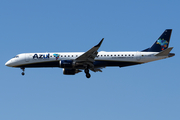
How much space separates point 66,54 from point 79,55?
6.19 ft

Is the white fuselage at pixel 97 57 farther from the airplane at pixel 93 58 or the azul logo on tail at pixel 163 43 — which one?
the azul logo on tail at pixel 163 43

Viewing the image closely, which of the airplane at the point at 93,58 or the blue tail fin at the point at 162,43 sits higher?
the blue tail fin at the point at 162,43

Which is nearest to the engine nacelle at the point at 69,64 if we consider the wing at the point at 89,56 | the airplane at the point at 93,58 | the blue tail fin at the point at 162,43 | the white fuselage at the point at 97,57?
the airplane at the point at 93,58

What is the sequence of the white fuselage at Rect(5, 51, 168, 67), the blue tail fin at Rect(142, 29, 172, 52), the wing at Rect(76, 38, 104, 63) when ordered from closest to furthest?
the wing at Rect(76, 38, 104, 63) < the white fuselage at Rect(5, 51, 168, 67) < the blue tail fin at Rect(142, 29, 172, 52)

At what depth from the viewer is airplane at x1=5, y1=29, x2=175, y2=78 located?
4944cm

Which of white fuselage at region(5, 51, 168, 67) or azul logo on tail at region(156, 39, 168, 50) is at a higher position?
azul logo on tail at region(156, 39, 168, 50)

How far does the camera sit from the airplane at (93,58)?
49438 mm

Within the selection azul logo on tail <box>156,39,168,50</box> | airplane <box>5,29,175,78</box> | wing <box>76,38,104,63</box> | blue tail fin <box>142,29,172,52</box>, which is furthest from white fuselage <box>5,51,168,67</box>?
azul logo on tail <box>156,39,168,50</box>

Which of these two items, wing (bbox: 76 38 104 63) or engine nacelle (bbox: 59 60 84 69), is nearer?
wing (bbox: 76 38 104 63)

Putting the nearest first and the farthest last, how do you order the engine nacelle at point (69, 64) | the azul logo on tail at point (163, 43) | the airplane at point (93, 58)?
1. the engine nacelle at point (69, 64)
2. the airplane at point (93, 58)
3. the azul logo on tail at point (163, 43)

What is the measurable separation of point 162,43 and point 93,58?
10877 mm

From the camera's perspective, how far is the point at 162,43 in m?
52.7

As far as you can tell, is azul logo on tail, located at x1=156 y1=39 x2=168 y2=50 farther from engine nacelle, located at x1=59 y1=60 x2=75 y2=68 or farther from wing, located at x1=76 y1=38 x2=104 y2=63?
engine nacelle, located at x1=59 y1=60 x2=75 y2=68

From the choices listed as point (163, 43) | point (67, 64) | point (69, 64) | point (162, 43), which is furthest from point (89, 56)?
point (163, 43)
